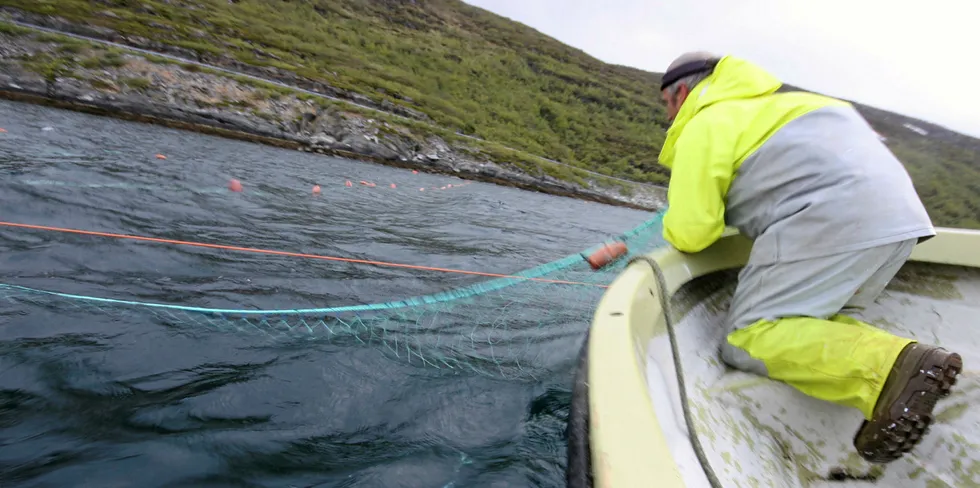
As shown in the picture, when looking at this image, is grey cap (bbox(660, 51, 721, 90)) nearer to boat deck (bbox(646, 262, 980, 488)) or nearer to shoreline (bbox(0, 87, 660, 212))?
boat deck (bbox(646, 262, 980, 488))

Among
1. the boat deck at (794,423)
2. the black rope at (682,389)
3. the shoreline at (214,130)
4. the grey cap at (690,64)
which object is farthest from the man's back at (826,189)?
the shoreline at (214,130)

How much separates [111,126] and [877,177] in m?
23.8

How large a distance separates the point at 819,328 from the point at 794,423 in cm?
71

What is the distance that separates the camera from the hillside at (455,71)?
37.3 metres

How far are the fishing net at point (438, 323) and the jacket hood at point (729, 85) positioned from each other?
1467 mm

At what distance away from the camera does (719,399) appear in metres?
2.78

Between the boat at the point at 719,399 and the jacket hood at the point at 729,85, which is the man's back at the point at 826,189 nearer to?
the jacket hood at the point at 729,85

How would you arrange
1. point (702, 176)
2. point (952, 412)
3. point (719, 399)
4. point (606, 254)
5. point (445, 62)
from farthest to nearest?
1. point (445, 62)
2. point (606, 254)
3. point (702, 176)
4. point (719, 399)
5. point (952, 412)

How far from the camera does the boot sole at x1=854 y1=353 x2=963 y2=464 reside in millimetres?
1835

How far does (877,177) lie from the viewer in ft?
8.16

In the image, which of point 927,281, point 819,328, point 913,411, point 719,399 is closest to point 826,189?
point 819,328

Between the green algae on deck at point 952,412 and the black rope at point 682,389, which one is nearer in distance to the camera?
the black rope at point 682,389

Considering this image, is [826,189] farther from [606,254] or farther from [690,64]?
[606,254]

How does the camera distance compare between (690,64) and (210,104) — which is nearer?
(690,64)
